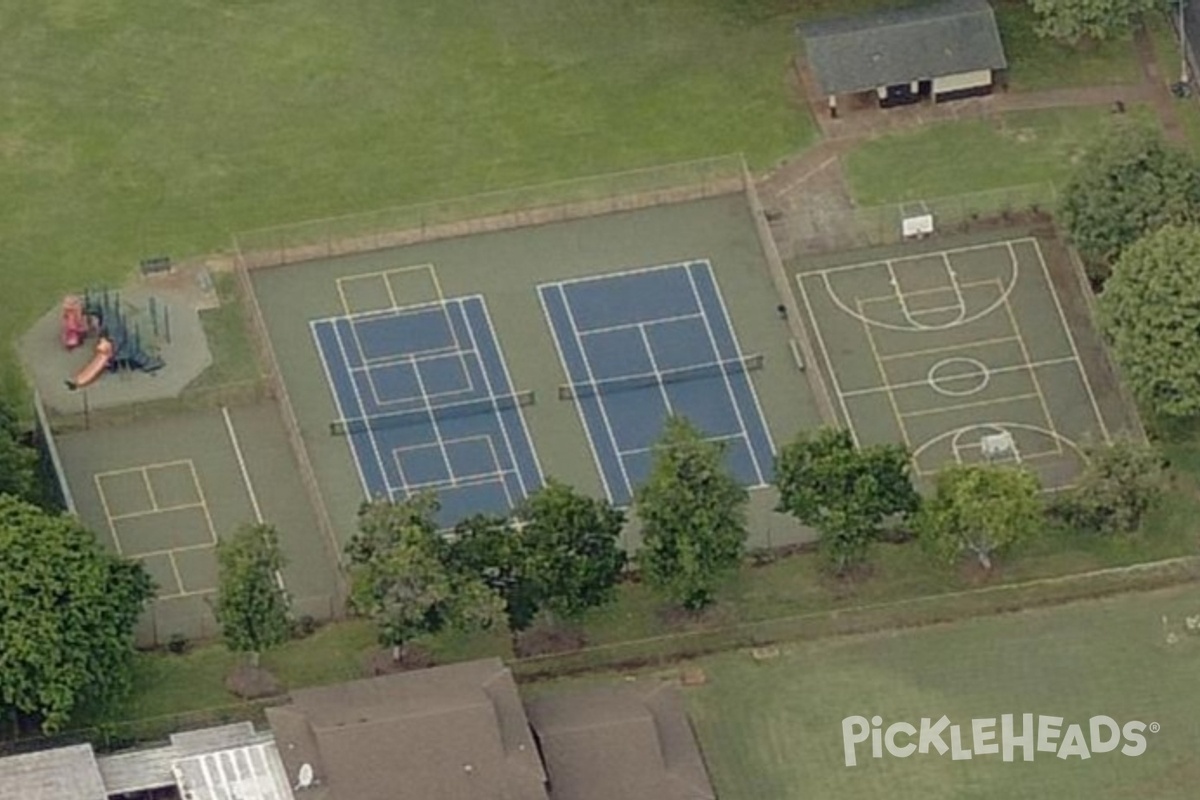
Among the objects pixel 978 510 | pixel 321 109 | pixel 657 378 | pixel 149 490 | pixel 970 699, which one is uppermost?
pixel 321 109

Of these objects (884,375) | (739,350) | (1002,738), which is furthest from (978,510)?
(739,350)

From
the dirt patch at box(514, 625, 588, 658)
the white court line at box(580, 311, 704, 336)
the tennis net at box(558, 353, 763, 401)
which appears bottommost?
the dirt patch at box(514, 625, 588, 658)

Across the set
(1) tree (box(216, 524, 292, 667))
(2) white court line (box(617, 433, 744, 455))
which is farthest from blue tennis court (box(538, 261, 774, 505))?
(1) tree (box(216, 524, 292, 667))

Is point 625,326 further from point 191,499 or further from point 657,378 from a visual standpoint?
point 191,499

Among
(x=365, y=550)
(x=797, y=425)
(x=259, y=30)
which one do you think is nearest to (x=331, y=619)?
(x=365, y=550)

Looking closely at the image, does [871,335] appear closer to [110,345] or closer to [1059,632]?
[1059,632]

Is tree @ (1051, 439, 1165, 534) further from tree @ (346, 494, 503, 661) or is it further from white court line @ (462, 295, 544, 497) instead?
tree @ (346, 494, 503, 661)
